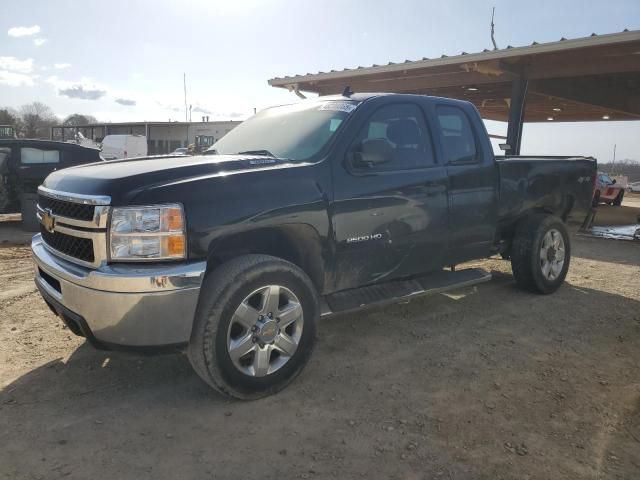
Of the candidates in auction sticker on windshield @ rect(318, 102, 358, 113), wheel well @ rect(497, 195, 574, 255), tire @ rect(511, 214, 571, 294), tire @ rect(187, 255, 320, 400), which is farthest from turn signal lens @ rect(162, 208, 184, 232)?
A: tire @ rect(511, 214, 571, 294)

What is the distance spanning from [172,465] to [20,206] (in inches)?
334

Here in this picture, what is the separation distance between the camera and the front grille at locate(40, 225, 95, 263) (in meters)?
2.93

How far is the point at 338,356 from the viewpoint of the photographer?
12.8 ft

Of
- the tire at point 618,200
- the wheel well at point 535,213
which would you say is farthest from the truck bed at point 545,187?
the tire at point 618,200

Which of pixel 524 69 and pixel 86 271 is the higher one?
pixel 524 69

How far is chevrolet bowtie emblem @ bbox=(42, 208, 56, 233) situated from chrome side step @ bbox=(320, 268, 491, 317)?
1.85 m

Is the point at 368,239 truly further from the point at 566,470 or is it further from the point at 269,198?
the point at 566,470

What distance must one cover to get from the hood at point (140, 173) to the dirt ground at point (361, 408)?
3.59 feet

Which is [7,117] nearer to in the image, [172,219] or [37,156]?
[37,156]

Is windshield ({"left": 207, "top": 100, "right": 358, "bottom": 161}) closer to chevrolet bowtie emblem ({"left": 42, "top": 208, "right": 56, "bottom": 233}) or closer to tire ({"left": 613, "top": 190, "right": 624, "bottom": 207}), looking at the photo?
chevrolet bowtie emblem ({"left": 42, "top": 208, "right": 56, "bottom": 233})

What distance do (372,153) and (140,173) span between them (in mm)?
1560

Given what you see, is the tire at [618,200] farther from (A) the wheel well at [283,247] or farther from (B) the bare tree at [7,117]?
(B) the bare tree at [7,117]

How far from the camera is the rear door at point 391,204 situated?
363 cm

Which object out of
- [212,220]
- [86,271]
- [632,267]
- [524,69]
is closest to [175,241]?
[212,220]
